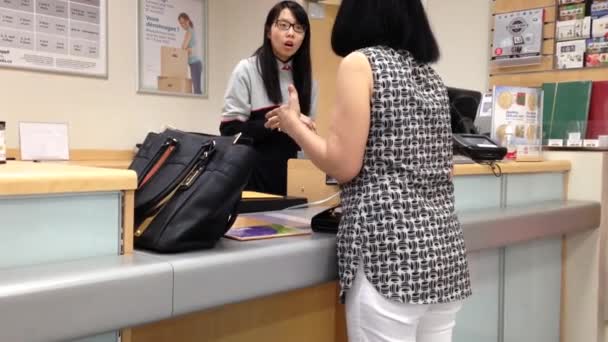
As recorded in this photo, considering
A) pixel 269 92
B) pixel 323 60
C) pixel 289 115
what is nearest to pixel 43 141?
pixel 269 92

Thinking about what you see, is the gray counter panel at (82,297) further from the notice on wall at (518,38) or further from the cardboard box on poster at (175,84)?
the cardboard box on poster at (175,84)

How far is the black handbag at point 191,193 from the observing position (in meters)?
1.08

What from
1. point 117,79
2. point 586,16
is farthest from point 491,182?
point 117,79

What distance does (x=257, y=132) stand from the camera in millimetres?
2260

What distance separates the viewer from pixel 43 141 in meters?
3.10

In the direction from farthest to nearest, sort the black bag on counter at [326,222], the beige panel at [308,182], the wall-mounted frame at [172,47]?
the wall-mounted frame at [172,47], the beige panel at [308,182], the black bag on counter at [326,222]

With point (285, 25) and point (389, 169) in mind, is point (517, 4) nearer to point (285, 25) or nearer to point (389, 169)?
point (285, 25)

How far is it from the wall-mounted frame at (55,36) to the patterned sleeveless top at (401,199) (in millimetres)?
2475

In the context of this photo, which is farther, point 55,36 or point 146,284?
point 55,36

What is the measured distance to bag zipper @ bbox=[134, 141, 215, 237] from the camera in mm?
1098

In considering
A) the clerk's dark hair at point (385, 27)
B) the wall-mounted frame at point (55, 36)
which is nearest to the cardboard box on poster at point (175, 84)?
the wall-mounted frame at point (55, 36)

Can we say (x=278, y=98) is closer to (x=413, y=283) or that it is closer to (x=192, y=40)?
(x=413, y=283)

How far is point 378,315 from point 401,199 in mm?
226

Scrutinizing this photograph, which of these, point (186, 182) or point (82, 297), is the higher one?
point (186, 182)
